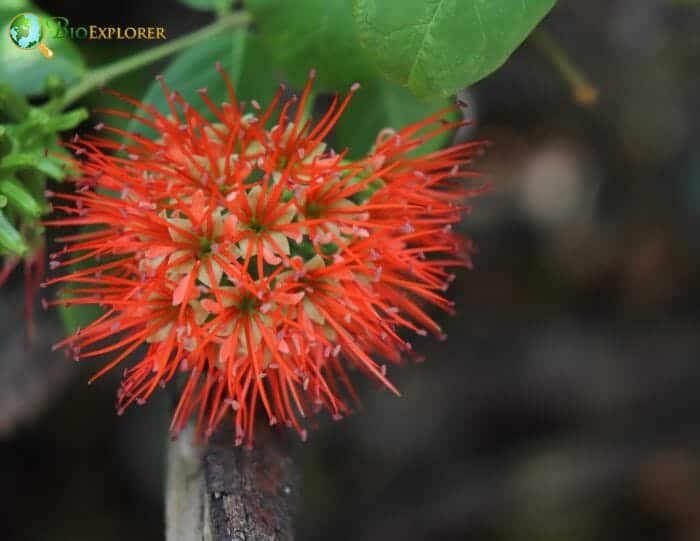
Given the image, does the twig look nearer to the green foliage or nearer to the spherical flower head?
the spherical flower head

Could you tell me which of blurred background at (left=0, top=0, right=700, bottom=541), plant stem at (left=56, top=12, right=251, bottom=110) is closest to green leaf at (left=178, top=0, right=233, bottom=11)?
plant stem at (left=56, top=12, right=251, bottom=110)

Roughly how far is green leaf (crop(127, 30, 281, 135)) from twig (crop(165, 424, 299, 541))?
70 centimetres

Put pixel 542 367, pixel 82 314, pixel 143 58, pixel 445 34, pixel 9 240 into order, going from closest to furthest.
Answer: pixel 445 34 < pixel 9 240 < pixel 82 314 < pixel 143 58 < pixel 542 367

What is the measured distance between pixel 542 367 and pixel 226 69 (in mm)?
1841

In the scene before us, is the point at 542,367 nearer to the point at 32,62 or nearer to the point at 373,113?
the point at 373,113

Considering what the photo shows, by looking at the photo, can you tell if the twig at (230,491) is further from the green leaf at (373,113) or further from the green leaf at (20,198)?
A: the green leaf at (373,113)

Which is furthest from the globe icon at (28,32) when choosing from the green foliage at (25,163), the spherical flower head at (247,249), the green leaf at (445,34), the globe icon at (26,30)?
the green leaf at (445,34)

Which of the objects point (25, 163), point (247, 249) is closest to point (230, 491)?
point (247, 249)

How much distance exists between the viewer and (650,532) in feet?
12.0

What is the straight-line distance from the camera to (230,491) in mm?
1558

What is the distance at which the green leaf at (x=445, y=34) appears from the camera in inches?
56.2

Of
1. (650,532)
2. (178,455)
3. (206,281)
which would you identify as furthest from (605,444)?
(206,281)

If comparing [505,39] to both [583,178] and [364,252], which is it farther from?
[583,178]

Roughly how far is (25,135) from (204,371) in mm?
552
